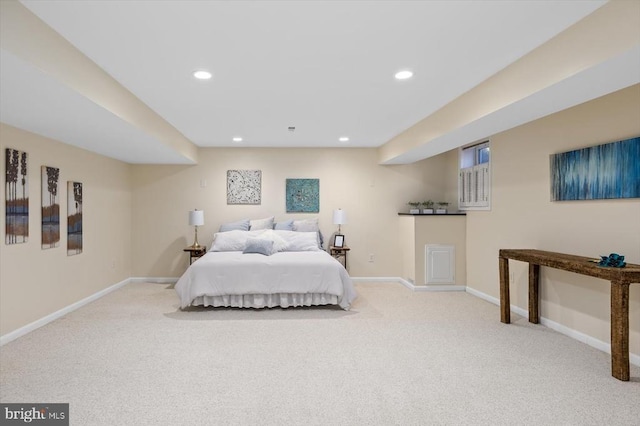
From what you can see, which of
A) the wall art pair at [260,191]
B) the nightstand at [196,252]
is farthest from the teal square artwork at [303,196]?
the nightstand at [196,252]

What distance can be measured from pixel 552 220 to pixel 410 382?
8.00 feet

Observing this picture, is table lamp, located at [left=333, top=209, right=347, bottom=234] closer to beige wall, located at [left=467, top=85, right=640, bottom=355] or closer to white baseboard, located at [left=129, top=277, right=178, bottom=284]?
beige wall, located at [left=467, top=85, right=640, bottom=355]

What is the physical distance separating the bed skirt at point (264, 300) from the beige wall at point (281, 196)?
188 cm

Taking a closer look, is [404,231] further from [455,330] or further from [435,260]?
[455,330]

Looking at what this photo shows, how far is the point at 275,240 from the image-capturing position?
5.41 metres

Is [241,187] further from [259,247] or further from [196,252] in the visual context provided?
[259,247]

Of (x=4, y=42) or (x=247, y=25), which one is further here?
(x=247, y=25)

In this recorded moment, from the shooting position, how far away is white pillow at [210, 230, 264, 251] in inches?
210

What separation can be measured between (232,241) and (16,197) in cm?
257

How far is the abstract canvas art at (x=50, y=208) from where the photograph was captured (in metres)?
3.96

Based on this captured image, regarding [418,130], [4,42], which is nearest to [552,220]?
[418,130]

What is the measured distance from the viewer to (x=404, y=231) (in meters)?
6.12

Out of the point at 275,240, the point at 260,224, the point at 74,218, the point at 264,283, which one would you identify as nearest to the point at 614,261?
the point at 264,283

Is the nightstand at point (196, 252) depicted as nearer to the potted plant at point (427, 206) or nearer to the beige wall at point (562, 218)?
the potted plant at point (427, 206)
